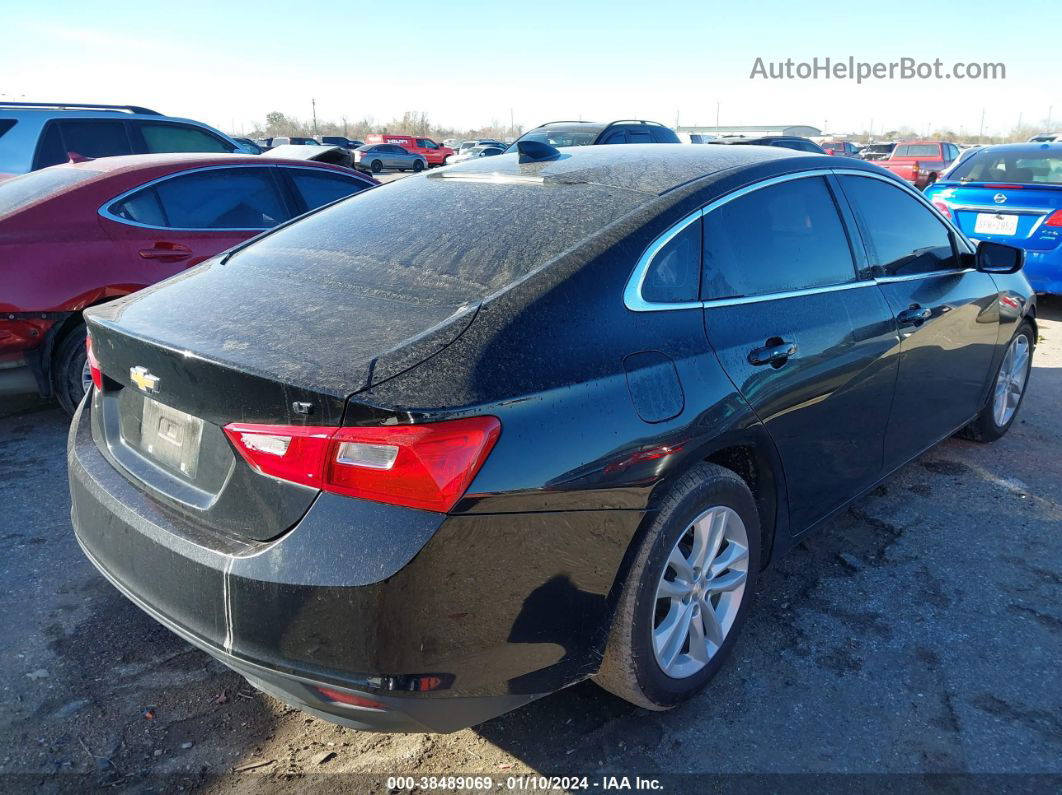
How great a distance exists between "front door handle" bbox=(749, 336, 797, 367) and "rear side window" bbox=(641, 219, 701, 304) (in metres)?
0.27

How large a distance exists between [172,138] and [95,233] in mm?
3872

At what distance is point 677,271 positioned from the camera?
7.97 ft

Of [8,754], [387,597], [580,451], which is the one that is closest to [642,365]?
[580,451]

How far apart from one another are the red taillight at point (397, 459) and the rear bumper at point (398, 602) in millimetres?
40

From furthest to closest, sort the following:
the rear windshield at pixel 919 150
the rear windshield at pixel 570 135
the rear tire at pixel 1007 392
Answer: the rear windshield at pixel 919 150 → the rear windshield at pixel 570 135 → the rear tire at pixel 1007 392

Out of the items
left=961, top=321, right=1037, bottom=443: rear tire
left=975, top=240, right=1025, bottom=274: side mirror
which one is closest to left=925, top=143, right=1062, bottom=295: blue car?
left=961, top=321, right=1037, bottom=443: rear tire

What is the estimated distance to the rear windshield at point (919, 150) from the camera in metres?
22.5

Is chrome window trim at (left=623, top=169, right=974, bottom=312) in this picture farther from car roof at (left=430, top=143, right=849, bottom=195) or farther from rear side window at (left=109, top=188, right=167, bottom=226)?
rear side window at (left=109, top=188, right=167, bottom=226)

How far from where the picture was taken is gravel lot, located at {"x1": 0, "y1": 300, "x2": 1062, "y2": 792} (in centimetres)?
228

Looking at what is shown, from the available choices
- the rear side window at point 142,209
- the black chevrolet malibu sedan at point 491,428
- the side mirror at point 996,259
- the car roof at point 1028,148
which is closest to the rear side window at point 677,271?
the black chevrolet malibu sedan at point 491,428

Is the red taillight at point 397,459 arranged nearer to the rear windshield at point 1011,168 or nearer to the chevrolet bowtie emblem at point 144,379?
the chevrolet bowtie emblem at point 144,379

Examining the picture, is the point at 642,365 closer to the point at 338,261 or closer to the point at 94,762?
the point at 338,261

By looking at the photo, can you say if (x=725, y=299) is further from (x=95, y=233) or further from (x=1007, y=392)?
(x=95, y=233)

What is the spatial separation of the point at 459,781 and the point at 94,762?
1002mm
